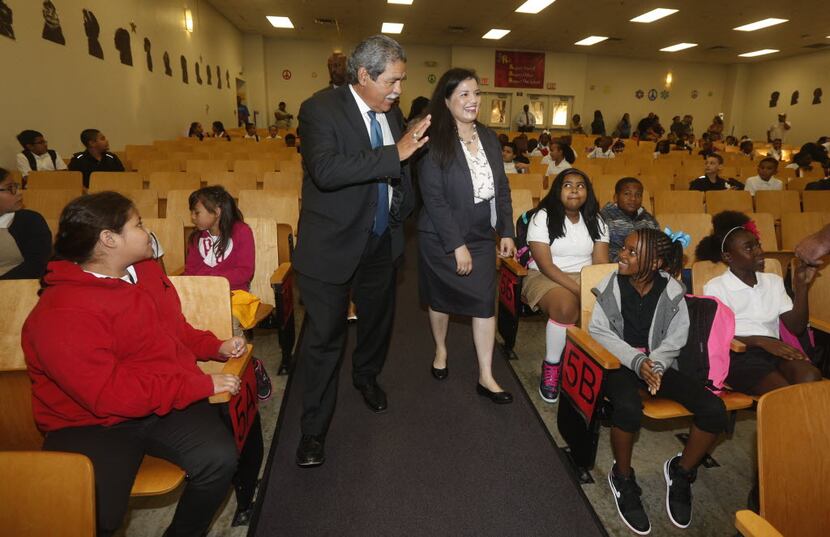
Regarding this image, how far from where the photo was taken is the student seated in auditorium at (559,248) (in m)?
2.55

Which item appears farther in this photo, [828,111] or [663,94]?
[663,94]

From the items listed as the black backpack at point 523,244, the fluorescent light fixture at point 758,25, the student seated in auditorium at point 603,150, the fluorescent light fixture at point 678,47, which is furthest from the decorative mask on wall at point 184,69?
the fluorescent light fixture at point 678,47

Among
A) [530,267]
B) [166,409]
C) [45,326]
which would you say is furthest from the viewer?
[530,267]

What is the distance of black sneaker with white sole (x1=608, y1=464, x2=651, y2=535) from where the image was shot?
5.81ft

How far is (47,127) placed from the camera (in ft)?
18.9

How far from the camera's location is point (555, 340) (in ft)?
8.27

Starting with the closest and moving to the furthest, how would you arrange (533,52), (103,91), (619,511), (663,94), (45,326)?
(45,326), (619,511), (103,91), (533,52), (663,94)

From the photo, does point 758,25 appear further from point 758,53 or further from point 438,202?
point 438,202

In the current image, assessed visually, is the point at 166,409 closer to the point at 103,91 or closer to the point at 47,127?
the point at 47,127

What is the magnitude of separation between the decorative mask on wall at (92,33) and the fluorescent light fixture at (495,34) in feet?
32.9

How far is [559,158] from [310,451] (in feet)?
17.8

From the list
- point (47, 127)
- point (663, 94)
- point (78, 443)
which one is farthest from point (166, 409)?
point (663, 94)

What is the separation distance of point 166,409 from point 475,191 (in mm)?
1597

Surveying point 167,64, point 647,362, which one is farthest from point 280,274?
point 167,64
